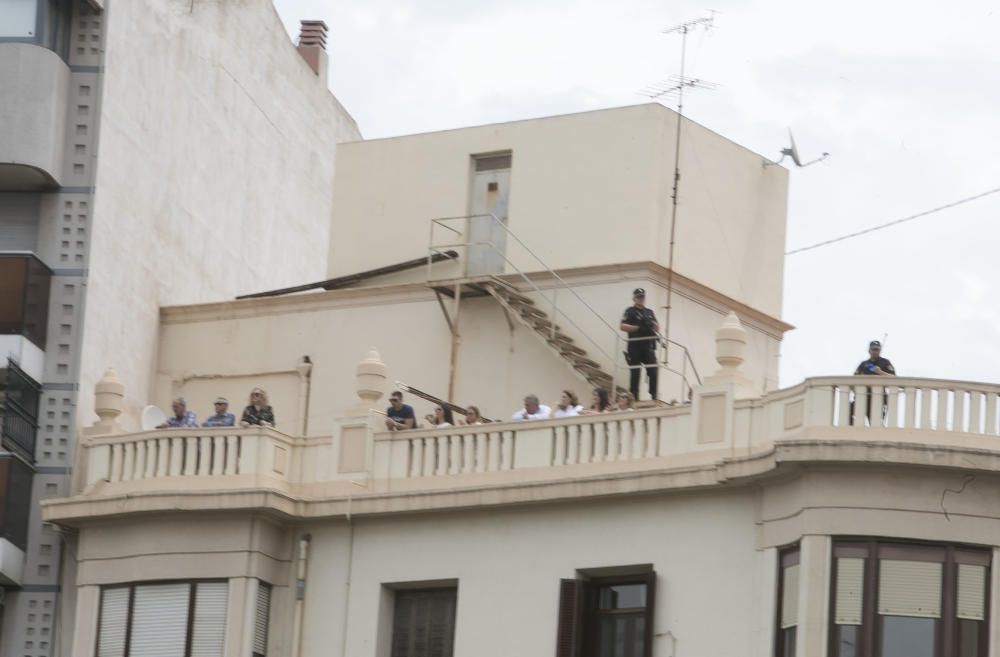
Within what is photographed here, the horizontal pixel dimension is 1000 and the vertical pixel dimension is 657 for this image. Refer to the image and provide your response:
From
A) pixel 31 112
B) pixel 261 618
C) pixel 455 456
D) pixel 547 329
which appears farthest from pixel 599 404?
pixel 31 112

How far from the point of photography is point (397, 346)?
53531mm

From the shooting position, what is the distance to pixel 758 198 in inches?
2183

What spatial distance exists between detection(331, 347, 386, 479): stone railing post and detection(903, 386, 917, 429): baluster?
914cm

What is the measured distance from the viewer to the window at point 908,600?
1682 inches

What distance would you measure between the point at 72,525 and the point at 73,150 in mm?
6730

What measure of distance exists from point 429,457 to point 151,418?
19.9ft

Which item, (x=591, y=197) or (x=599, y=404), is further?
(x=591, y=197)

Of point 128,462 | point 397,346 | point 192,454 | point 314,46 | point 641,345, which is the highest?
point 314,46

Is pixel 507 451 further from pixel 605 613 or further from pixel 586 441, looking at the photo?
pixel 605 613

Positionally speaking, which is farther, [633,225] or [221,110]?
[221,110]

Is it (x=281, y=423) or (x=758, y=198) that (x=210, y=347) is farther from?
(x=758, y=198)

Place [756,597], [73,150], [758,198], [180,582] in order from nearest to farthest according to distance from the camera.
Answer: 1. [756,597]
2. [180,582]
3. [73,150]
4. [758,198]

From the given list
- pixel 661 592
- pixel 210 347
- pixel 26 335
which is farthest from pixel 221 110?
pixel 661 592

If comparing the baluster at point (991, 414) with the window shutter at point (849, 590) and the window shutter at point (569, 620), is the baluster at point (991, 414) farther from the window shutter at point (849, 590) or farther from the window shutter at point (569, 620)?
the window shutter at point (569, 620)
